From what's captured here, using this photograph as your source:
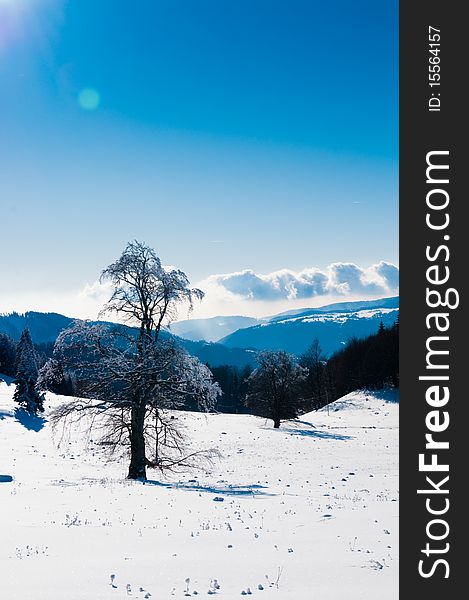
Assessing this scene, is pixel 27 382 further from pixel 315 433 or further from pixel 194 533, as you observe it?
pixel 194 533

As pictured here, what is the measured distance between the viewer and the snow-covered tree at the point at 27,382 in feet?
166

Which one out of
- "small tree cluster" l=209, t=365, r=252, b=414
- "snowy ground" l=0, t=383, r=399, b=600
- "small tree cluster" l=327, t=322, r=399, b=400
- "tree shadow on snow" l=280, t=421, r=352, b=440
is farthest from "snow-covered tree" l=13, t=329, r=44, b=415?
"small tree cluster" l=209, t=365, r=252, b=414

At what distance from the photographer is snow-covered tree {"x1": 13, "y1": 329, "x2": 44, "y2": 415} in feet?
166

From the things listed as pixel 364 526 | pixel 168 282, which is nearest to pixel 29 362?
pixel 168 282

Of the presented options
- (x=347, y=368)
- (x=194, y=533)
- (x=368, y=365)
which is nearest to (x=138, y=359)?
(x=194, y=533)

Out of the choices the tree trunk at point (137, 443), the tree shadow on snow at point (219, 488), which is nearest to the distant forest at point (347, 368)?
the tree shadow on snow at point (219, 488)

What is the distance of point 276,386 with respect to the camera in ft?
185

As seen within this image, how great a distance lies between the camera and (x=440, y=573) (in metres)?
7.74

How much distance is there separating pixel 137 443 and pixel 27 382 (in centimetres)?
3518

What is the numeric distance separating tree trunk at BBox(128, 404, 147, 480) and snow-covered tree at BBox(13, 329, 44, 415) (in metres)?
31.6

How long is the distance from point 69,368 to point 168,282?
588cm

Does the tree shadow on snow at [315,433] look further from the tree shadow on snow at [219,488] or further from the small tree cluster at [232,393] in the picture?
the small tree cluster at [232,393]

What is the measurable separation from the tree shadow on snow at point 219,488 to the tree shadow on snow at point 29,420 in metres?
26.3

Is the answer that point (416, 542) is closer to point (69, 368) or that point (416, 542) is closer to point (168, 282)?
point (168, 282)
